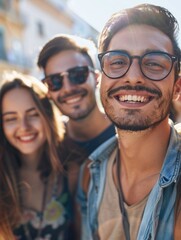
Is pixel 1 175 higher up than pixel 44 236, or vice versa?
pixel 1 175

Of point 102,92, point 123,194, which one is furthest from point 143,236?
point 102,92

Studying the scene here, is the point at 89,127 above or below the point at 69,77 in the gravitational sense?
below

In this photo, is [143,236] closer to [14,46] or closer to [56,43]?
[56,43]

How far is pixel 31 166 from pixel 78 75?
81 centimetres

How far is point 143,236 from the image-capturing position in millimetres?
1812

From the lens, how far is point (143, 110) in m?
1.85

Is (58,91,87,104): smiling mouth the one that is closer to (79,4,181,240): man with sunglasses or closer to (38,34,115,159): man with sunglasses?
(38,34,115,159): man with sunglasses

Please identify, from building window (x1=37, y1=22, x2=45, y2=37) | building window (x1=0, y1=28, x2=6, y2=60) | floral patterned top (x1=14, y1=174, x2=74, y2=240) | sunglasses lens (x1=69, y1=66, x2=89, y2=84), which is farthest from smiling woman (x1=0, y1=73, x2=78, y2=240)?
building window (x1=37, y1=22, x2=45, y2=37)

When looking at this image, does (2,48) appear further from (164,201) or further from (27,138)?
(164,201)

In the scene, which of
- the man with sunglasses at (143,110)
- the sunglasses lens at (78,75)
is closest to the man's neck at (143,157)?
the man with sunglasses at (143,110)

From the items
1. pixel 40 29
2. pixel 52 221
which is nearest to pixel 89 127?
pixel 52 221

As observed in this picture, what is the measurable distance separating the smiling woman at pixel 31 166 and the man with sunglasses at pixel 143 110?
673 mm

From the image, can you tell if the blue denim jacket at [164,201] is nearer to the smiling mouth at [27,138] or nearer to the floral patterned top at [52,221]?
the floral patterned top at [52,221]

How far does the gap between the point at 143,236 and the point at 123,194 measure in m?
0.32
